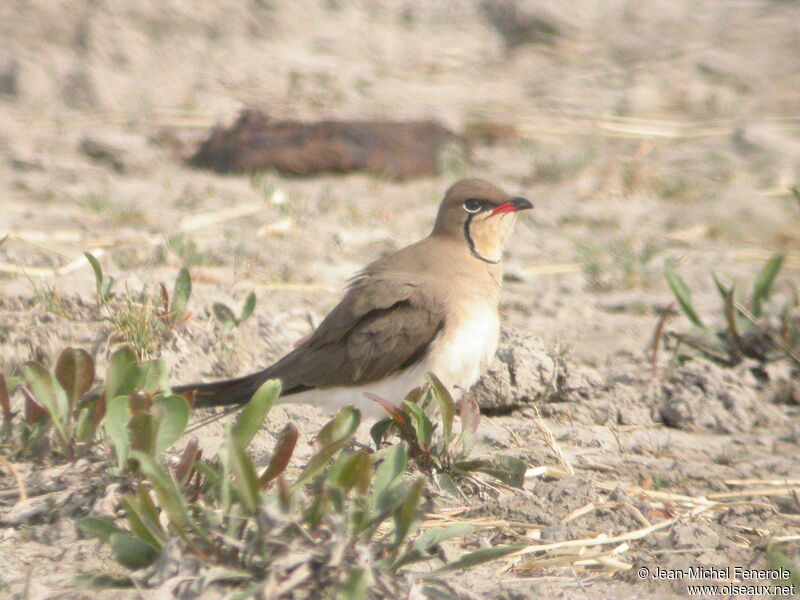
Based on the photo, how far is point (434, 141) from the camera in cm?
707

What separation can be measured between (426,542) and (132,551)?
0.68 metres

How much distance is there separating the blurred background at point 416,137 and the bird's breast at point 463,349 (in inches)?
33.1

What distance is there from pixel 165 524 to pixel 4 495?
55cm

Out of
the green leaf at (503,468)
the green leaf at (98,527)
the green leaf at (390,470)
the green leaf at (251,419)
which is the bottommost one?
the green leaf at (503,468)

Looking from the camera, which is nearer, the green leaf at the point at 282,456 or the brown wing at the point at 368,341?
the green leaf at the point at 282,456

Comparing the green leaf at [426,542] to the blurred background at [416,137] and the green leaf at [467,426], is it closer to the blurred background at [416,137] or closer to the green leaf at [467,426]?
the green leaf at [467,426]

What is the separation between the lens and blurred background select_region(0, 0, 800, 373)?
210 inches

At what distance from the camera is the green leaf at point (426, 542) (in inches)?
102

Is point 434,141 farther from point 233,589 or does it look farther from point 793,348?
point 233,589

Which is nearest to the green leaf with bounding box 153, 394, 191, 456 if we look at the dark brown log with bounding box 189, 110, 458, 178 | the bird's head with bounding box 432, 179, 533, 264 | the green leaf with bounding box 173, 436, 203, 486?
the green leaf with bounding box 173, 436, 203, 486

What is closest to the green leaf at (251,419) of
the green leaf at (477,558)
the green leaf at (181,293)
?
the green leaf at (477,558)

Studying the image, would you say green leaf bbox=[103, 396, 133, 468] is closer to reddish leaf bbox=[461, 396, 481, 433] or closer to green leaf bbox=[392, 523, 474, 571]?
green leaf bbox=[392, 523, 474, 571]

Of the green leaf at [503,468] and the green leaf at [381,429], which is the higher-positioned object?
Result: the green leaf at [381,429]

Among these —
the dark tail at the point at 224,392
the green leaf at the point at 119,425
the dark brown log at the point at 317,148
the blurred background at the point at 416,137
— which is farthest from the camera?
the dark brown log at the point at 317,148
